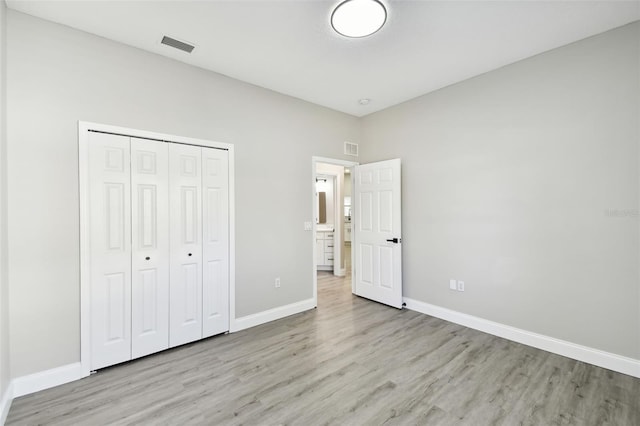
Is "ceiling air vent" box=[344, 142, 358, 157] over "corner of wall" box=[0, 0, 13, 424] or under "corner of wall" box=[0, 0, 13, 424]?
over

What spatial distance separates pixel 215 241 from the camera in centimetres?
313

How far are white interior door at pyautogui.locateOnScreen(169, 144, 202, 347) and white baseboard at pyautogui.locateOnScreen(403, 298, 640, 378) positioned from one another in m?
2.87

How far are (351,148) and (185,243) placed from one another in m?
2.83

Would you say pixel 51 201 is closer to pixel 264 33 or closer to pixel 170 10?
pixel 170 10

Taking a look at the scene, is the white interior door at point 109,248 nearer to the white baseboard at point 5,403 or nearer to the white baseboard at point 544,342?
the white baseboard at point 5,403

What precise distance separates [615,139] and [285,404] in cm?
348

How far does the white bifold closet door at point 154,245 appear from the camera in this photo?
2.48 meters

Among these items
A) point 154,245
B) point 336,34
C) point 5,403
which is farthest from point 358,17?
point 5,403

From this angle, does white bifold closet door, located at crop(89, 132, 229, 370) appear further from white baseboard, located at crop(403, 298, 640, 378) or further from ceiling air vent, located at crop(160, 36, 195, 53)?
white baseboard, located at crop(403, 298, 640, 378)

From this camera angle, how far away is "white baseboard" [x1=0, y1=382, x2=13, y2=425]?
1.85m

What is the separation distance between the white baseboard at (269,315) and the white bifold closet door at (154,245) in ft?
0.47

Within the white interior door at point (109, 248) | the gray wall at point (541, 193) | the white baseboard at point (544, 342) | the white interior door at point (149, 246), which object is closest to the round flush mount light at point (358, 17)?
the gray wall at point (541, 193)

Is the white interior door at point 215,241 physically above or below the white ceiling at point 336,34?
below

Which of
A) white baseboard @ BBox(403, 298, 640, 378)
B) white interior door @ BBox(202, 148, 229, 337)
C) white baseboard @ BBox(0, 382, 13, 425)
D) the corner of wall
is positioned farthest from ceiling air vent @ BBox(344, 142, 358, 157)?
white baseboard @ BBox(0, 382, 13, 425)
